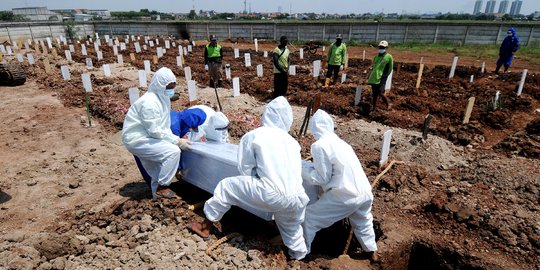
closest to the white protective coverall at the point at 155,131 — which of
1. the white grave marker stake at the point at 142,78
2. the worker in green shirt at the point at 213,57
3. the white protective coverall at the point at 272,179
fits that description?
the white protective coverall at the point at 272,179

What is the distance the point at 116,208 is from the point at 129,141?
36.5 inches

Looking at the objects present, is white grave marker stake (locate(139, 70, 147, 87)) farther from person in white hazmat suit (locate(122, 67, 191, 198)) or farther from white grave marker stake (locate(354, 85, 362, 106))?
person in white hazmat suit (locate(122, 67, 191, 198))

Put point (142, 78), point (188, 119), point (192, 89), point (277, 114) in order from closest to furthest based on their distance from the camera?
point (277, 114) → point (188, 119) → point (192, 89) → point (142, 78)

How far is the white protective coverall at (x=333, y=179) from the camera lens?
129 inches

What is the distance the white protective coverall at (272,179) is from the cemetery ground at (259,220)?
413 millimetres

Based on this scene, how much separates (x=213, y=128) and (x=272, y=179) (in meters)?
1.44

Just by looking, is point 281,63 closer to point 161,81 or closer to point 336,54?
point 336,54

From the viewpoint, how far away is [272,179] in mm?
3148

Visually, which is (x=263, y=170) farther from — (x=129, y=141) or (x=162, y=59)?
(x=162, y=59)

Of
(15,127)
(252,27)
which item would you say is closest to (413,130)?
(15,127)

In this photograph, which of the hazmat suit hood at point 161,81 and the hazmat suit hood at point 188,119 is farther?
the hazmat suit hood at point 188,119

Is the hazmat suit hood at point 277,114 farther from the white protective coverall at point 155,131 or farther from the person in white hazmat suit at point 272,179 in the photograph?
the white protective coverall at point 155,131

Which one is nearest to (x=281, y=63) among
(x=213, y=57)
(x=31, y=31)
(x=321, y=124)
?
(x=213, y=57)

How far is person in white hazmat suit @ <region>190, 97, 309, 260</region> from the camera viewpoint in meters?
3.16
